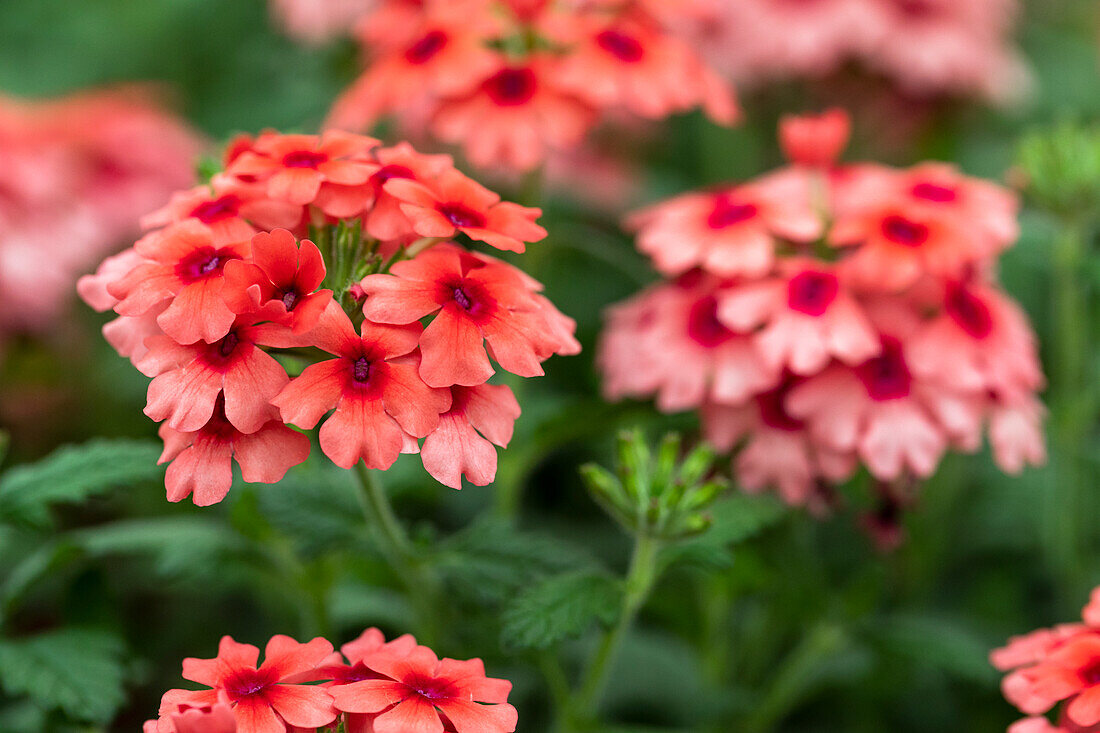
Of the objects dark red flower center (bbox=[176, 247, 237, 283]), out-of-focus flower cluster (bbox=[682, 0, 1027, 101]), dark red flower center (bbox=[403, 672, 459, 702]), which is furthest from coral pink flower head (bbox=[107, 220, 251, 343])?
out-of-focus flower cluster (bbox=[682, 0, 1027, 101])

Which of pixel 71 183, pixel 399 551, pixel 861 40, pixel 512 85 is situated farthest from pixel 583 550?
pixel 71 183

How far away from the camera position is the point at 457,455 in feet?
2.66

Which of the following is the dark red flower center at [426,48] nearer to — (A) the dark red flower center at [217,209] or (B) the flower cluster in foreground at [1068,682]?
(A) the dark red flower center at [217,209]

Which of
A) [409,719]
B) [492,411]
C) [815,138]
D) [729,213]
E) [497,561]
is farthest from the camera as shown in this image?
[815,138]

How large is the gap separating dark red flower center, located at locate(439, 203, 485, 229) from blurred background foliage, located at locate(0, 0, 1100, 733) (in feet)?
1.27

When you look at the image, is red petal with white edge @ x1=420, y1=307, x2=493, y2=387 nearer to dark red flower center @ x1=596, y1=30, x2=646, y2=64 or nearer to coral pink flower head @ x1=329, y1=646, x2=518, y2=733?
coral pink flower head @ x1=329, y1=646, x2=518, y2=733

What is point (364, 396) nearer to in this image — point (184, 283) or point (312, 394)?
point (312, 394)

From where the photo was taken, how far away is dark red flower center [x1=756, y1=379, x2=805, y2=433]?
1.25 m

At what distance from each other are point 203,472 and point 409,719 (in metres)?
0.25

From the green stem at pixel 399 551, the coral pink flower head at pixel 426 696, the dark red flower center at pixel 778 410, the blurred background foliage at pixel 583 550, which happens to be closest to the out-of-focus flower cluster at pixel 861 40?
the blurred background foliage at pixel 583 550

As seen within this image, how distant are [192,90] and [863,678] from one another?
2256 mm

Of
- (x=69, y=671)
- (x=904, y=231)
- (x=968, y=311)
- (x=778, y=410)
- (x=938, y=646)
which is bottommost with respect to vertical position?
(x=938, y=646)

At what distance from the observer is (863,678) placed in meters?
1.58

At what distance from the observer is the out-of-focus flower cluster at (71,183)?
1773 millimetres
